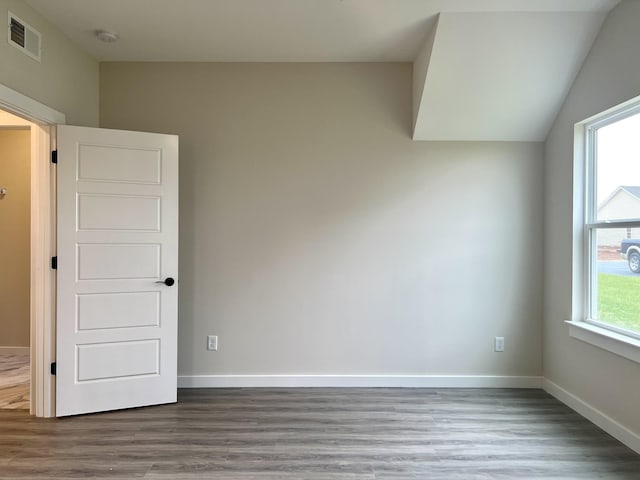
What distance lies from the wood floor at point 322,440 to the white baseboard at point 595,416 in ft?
0.17

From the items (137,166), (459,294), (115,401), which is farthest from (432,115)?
(115,401)

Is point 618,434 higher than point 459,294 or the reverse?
the reverse

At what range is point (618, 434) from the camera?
2463mm

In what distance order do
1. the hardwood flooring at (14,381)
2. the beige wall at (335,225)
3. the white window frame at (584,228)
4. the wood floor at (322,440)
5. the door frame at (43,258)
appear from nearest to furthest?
the wood floor at (322,440) < the door frame at (43,258) < the white window frame at (584,228) < the hardwood flooring at (14,381) < the beige wall at (335,225)

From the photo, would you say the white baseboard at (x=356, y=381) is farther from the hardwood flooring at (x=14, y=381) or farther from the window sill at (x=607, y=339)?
the hardwood flooring at (x=14, y=381)

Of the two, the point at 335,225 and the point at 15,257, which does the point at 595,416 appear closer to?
the point at 335,225

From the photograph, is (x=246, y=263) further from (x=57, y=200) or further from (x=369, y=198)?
(x=57, y=200)

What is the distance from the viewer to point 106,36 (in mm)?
2857

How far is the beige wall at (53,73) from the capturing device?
2.39 metres

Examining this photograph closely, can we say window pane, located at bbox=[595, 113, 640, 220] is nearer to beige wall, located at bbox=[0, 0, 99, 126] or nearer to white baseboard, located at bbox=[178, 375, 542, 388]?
white baseboard, located at bbox=[178, 375, 542, 388]

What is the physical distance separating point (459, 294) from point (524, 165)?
1.24m

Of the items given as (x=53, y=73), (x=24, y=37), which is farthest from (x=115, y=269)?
(x=24, y=37)

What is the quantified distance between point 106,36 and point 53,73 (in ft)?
1.52

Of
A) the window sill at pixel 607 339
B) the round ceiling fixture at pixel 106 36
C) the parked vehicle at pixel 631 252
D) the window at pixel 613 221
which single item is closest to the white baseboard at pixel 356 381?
the window sill at pixel 607 339
